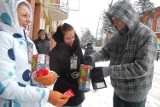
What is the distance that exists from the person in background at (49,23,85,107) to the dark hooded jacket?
0.44 m

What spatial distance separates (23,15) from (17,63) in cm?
36

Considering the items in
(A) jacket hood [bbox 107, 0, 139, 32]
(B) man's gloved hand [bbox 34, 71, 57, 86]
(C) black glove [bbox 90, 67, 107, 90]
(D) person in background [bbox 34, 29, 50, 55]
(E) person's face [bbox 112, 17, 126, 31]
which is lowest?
(D) person in background [bbox 34, 29, 50, 55]

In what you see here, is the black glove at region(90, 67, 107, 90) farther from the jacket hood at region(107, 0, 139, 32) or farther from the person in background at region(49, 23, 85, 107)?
the jacket hood at region(107, 0, 139, 32)

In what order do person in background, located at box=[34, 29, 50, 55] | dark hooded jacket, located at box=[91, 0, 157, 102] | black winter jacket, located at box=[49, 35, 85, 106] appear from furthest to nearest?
person in background, located at box=[34, 29, 50, 55] < black winter jacket, located at box=[49, 35, 85, 106] < dark hooded jacket, located at box=[91, 0, 157, 102]

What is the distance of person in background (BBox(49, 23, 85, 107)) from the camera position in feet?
9.67

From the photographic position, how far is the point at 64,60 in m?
2.94

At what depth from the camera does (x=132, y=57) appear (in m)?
2.66

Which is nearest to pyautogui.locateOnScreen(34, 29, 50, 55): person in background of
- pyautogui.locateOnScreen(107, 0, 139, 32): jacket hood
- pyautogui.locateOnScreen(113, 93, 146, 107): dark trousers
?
pyautogui.locateOnScreen(113, 93, 146, 107): dark trousers

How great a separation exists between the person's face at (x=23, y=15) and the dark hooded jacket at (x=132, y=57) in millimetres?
1051

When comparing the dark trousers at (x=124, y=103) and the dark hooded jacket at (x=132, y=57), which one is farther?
the dark trousers at (x=124, y=103)

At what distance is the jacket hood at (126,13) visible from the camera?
2615 millimetres

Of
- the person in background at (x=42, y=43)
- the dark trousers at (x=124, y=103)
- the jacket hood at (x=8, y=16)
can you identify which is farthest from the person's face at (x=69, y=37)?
the person in background at (x=42, y=43)

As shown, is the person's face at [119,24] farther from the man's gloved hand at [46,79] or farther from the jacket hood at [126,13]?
the man's gloved hand at [46,79]

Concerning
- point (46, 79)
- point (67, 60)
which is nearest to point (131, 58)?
point (67, 60)
